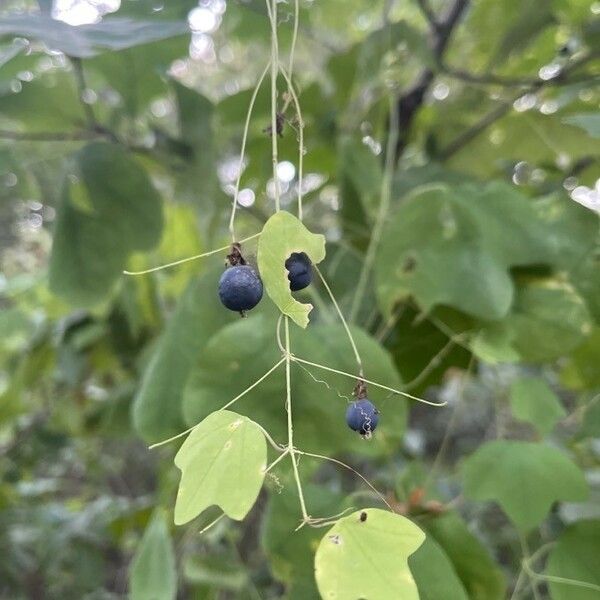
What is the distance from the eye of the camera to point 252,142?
0.65m

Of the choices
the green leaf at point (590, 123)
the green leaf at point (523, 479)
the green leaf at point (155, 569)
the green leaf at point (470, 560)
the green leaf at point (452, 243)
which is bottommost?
the green leaf at point (155, 569)

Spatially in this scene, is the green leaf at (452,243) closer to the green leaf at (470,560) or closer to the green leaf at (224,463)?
the green leaf at (470,560)

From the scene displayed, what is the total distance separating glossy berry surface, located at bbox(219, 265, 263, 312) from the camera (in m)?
0.24

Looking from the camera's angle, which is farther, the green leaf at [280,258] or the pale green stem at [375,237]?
the pale green stem at [375,237]

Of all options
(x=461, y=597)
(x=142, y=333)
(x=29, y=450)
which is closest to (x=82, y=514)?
(x=29, y=450)

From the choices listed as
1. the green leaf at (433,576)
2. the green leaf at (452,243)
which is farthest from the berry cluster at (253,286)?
the green leaf at (452,243)

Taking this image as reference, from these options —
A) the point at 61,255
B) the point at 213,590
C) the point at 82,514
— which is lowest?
the point at 82,514

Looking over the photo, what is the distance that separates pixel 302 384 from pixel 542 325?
0.18 metres

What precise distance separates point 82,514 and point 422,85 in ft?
2.38

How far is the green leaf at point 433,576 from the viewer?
32 cm

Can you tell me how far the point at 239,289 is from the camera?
0.77 ft

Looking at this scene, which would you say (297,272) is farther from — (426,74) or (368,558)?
(426,74)

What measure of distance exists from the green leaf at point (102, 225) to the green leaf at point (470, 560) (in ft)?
1.08

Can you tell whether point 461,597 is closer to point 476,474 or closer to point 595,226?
point 476,474
